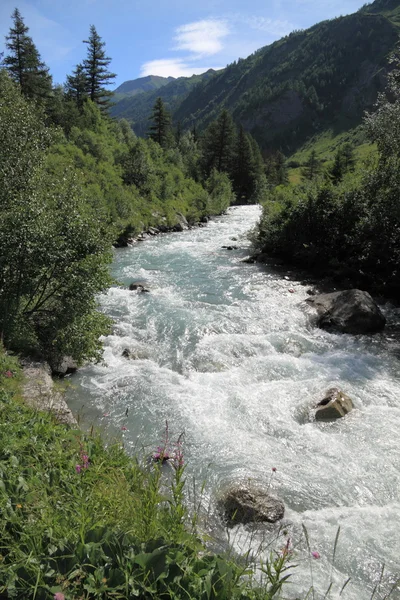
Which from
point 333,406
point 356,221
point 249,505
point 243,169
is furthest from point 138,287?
point 243,169

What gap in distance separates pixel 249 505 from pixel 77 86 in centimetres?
7230

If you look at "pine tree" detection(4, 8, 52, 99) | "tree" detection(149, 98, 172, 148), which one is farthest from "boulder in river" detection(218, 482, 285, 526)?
"tree" detection(149, 98, 172, 148)

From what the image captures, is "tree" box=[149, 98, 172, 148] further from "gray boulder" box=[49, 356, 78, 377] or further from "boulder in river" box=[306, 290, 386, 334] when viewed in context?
"gray boulder" box=[49, 356, 78, 377]

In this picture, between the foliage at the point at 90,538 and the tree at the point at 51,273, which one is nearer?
the foliage at the point at 90,538

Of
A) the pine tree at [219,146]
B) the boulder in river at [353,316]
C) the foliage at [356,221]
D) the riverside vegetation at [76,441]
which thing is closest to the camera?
the riverside vegetation at [76,441]

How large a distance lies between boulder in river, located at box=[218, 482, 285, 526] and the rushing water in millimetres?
211

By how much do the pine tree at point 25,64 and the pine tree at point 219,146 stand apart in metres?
33.8

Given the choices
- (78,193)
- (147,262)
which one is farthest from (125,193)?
(78,193)

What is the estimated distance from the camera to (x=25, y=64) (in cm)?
4959

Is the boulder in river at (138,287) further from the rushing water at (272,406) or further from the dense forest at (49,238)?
the dense forest at (49,238)

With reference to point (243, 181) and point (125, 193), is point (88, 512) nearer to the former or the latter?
point (125, 193)

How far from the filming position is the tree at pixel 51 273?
32.0 ft

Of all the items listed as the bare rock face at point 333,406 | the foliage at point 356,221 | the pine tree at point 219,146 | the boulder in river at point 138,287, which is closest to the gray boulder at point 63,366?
the bare rock face at point 333,406

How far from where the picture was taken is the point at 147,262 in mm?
26266
